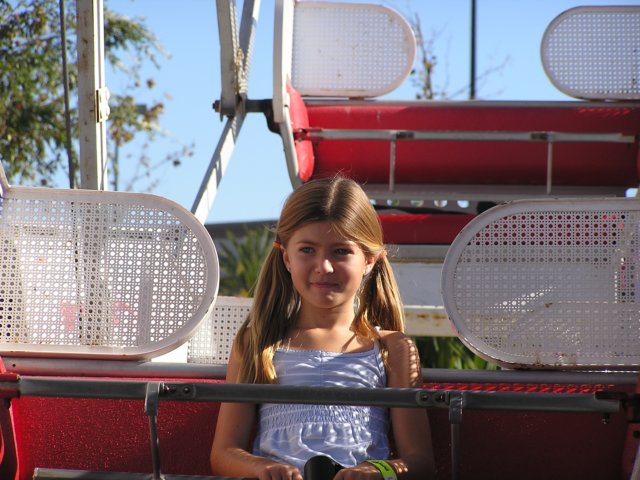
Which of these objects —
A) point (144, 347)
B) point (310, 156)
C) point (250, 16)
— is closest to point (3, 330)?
point (144, 347)

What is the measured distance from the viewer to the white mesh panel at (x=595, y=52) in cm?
452

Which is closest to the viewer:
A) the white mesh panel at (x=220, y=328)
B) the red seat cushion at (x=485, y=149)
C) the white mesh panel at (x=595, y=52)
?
the white mesh panel at (x=220, y=328)

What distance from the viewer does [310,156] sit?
4.36 m

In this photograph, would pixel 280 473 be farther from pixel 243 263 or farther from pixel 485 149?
pixel 243 263

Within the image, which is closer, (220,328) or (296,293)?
(296,293)

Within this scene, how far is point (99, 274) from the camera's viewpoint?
88.3 inches

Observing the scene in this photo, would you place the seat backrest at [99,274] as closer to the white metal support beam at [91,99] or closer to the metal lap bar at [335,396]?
the metal lap bar at [335,396]

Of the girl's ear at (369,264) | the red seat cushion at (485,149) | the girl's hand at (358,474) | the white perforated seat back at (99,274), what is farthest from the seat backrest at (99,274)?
the red seat cushion at (485,149)

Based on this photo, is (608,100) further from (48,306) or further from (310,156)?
(48,306)

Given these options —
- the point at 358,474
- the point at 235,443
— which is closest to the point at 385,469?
the point at 358,474

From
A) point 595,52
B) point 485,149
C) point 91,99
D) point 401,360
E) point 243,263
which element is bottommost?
point 243,263

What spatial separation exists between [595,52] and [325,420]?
9.72 ft

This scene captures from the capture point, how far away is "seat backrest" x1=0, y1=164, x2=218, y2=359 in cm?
222

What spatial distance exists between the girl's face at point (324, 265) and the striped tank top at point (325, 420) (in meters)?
0.12
